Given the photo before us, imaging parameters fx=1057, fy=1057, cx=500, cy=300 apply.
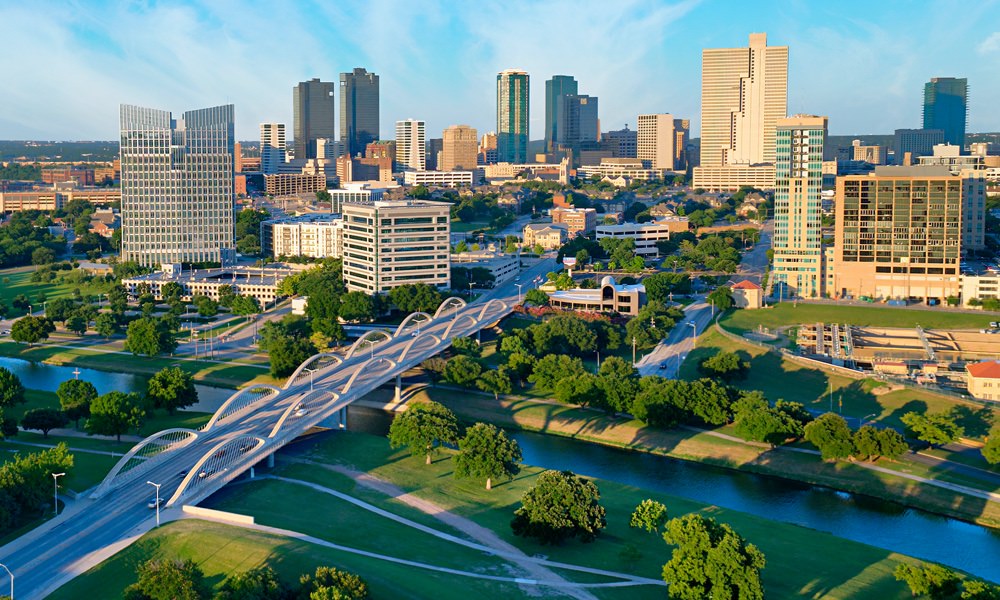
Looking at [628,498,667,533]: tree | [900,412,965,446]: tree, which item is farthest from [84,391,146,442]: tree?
[900,412,965,446]: tree

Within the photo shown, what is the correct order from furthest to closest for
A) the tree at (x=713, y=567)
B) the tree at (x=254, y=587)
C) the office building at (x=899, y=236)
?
the office building at (x=899, y=236) → the tree at (x=713, y=567) → the tree at (x=254, y=587)

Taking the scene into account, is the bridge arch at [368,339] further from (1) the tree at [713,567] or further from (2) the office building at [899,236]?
(2) the office building at [899,236]

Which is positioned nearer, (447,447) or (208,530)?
(208,530)

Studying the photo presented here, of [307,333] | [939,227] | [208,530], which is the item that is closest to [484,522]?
[208,530]

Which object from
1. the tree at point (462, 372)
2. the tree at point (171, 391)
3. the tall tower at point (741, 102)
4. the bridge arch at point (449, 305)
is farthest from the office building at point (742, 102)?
the tree at point (171, 391)

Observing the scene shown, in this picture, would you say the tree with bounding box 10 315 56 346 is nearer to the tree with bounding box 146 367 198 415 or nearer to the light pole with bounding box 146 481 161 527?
the tree with bounding box 146 367 198 415

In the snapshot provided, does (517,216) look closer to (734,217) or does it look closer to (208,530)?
(734,217)
